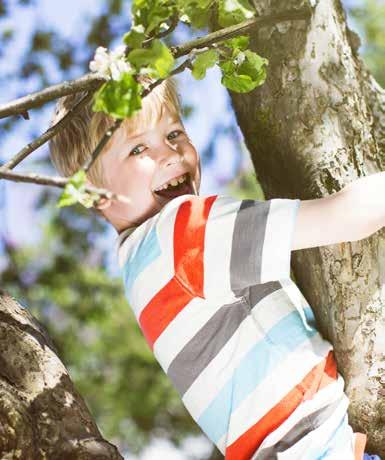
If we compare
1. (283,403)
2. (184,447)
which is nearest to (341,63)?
(283,403)

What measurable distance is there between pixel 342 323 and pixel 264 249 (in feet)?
1.35

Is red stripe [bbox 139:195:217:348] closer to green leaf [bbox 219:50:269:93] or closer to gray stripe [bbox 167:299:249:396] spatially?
gray stripe [bbox 167:299:249:396]

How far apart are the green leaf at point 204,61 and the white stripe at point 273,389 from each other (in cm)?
75

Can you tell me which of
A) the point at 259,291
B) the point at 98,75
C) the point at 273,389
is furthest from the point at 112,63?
the point at 273,389

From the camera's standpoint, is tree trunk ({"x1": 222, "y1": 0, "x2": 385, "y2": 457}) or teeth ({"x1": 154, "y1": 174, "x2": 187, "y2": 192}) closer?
tree trunk ({"x1": 222, "y1": 0, "x2": 385, "y2": 457})

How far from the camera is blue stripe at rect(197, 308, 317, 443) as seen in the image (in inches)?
68.4

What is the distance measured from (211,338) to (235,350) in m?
0.07

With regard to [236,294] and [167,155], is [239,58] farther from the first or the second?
[236,294]

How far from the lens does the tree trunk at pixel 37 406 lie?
149cm

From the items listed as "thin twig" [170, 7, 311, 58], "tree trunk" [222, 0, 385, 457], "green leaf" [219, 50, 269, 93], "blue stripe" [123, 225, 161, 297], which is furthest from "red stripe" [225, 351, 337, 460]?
"thin twig" [170, 7, 311, 58]

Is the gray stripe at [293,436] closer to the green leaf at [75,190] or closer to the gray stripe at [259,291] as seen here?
the gray stripe at [259,291]

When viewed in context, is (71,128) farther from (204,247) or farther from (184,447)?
(184,447)

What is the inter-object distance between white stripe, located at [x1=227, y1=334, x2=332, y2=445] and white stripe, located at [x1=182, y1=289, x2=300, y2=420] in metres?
0.08

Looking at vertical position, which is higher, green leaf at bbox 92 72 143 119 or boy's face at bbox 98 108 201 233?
green leaf at bbox 92 72 143 119
